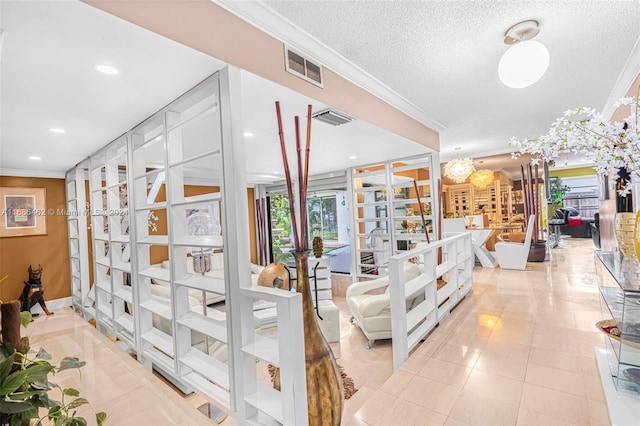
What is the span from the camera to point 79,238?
405 centimetres

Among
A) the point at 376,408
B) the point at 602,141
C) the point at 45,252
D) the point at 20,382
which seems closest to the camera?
the point at 20,382

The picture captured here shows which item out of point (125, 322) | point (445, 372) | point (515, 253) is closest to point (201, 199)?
point (125, 322)

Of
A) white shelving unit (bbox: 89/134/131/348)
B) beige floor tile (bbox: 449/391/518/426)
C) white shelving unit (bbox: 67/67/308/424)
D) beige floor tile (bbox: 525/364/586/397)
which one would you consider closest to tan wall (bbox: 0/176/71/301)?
white shelving unit (bbox: 89/134/131/348)

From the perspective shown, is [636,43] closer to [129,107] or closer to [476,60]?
[476,60]

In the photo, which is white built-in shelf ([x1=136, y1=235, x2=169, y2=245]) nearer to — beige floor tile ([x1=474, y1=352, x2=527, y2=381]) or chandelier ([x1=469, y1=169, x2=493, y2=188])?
beige floor tile ([x1=474, y1=352, x2=527, y2=381])

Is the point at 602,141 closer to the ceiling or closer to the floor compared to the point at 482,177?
closer to the floor

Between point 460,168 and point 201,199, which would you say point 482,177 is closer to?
point 460,168

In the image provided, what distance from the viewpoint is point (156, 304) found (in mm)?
2453

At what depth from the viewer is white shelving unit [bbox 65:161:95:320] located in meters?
4.01

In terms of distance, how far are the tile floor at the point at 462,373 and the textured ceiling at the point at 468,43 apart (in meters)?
2.32

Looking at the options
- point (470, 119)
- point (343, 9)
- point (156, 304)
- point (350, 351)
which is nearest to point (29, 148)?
point (156, 304)

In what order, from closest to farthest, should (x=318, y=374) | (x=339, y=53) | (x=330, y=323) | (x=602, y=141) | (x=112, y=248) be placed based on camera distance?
(x=602, y=141)
(x=318, y=374)
(x=339, y=53)
(x=112, y=248)
(x=330, y=323)

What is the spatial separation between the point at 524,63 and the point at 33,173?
5.95 metres

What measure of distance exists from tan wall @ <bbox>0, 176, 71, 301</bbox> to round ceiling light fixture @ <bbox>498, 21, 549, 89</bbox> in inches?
233
